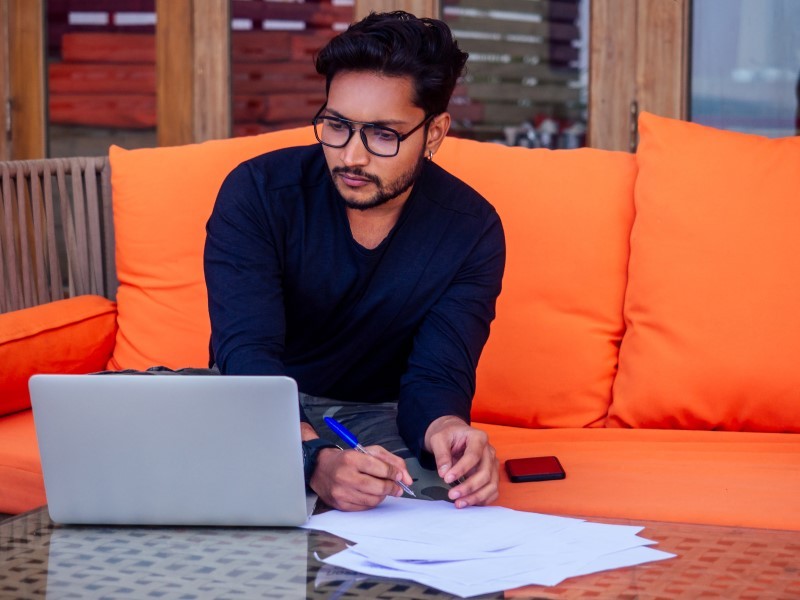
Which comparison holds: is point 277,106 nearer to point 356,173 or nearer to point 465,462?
point 356,173

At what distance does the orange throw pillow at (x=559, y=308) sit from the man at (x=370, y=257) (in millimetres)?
287

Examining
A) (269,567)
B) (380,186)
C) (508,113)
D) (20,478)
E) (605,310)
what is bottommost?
(20,478)

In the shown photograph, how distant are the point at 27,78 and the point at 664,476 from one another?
8.05 feet

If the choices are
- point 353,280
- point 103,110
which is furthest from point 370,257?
point 103,110

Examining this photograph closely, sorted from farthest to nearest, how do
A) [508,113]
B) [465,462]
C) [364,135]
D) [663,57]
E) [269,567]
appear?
[508,113] < [663,57] < [364,135] < [465,462] < [269,567]

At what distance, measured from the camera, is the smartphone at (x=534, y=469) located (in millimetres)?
1831

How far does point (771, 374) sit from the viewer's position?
7.06 feet

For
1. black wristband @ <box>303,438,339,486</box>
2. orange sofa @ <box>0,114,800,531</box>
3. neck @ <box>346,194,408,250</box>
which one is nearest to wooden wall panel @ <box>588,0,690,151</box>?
orange sofa @ <box>0,114,800,531</box>

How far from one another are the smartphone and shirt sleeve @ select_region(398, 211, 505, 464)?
0.11 metres

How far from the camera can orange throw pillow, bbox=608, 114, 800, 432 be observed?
7.10 ft

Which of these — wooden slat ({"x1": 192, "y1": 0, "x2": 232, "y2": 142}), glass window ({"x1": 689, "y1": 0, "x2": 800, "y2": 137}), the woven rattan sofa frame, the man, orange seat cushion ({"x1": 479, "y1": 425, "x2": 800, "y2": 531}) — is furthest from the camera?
wooden slat ({"x1": 192, "y1": 0, "x2": 232, "y2": 142})

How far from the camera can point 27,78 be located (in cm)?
348

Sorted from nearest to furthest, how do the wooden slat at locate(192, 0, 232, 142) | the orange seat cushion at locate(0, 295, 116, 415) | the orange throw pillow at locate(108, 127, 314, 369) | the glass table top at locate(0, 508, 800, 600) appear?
1. the glass table top at locate(0, 508, 800, 600)
2. the orange seat cushion at locate(0, 295, 116, 415)
3. the orange throw pillow at locate(108, 127, 314, 369)
4. the wooden slat at locate(192, 0, 232, 142)

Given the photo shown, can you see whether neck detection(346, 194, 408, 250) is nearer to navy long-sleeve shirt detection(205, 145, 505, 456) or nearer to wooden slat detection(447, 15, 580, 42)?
navy long-sleeve shirt detection(205, 145, 505, 456)
